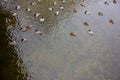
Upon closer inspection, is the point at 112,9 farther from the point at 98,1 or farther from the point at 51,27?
the point at 51,27

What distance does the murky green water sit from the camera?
389cm

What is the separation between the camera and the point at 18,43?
14.0 ft

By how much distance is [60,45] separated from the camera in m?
4.39

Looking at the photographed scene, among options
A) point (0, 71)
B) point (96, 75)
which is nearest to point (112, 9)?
point (96, 75)

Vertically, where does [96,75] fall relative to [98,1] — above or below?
below

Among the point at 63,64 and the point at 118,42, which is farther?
the point at 118,42

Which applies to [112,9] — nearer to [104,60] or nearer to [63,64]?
[104,60]

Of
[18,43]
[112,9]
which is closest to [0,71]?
[18,43]

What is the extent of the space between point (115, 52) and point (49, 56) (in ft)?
4.18

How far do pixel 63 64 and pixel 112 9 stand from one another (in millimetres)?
2232

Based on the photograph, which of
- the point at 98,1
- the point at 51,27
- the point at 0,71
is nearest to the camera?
the point at 0,71

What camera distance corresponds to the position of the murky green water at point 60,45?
3895 millimetres

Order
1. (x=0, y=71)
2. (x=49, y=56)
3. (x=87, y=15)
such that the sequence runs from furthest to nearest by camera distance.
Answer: (x=87, y=15) < (x=49, y=56) < (x=0, y=71)

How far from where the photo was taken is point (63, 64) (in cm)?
404
